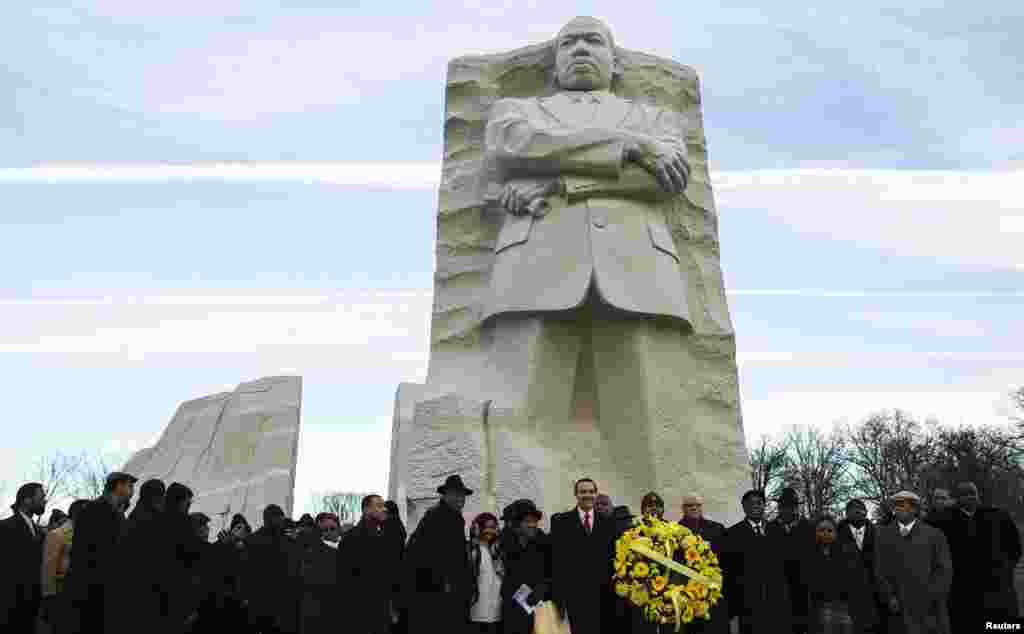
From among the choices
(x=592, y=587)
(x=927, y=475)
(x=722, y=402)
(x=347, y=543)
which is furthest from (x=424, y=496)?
(x=927, y=475)

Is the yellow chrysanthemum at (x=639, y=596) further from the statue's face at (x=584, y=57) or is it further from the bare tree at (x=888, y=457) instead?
the bare tree at (x=888, y=457)

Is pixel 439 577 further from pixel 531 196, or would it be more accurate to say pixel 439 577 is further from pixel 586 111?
pixel 586 111

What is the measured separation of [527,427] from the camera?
24.6ft

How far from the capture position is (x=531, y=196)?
7.77m

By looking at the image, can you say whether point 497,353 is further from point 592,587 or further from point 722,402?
point 592,587

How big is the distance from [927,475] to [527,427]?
25.1 meters

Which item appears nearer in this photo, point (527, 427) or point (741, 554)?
point (741, 554)

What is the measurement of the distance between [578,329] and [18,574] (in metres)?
3.76

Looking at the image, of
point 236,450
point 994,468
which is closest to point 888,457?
point 994,468

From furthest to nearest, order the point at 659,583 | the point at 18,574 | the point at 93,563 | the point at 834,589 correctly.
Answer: the point at 834,589
the point at 18,574
the point at 93,563
the point at 659,583

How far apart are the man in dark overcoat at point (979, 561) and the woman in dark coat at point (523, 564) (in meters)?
2.62

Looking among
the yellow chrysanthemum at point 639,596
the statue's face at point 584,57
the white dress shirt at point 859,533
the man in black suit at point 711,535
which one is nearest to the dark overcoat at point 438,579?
the yellow chrysanthemum at point 639,596

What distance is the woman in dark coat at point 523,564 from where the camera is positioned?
5.46 metres

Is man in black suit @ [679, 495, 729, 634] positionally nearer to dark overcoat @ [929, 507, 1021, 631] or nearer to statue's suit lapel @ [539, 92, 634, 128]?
dark overcoat @ [929, 507, 1021, 631]
